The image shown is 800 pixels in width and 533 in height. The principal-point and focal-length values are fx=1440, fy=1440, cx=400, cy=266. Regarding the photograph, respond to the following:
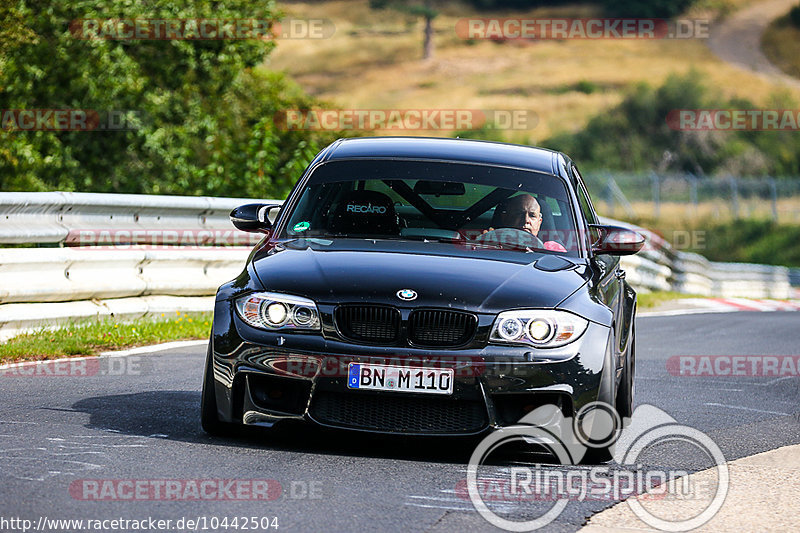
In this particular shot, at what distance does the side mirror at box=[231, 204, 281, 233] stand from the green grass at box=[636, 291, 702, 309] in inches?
517

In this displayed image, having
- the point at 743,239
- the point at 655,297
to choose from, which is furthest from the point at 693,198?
the point at 655,297

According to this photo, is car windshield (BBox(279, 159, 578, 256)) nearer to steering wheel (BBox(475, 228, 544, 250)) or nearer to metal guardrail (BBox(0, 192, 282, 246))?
steering wheel (BBox(475, 228, 544, 250))

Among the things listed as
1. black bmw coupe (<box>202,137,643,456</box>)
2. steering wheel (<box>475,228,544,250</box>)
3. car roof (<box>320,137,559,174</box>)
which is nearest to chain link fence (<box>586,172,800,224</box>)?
car roof (<box>320,137,559,174</box>)

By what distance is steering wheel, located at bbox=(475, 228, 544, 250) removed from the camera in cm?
754

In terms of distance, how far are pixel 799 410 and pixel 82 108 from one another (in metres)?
16.5

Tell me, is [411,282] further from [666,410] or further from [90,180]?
[90,180]

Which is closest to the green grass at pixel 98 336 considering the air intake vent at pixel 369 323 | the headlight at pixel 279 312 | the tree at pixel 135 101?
the headlight at pixel 279 312

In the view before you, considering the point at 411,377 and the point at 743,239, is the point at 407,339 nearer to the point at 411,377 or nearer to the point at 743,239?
the point at 411,377

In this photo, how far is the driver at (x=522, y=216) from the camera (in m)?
7.63

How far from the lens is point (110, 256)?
450 inches

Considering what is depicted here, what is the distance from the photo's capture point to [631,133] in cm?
8400

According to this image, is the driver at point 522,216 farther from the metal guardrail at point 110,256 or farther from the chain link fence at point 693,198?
the chain link fence at point 693,198

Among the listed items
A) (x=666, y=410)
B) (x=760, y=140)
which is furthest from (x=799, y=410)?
(x=760, y=140)

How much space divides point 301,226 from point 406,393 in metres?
1.72
